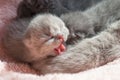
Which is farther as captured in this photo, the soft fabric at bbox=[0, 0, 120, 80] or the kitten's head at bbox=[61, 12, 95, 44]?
the kitten's head at bbox=[61, 12, 95, 44]

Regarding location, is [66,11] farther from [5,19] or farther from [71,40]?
[5,19]

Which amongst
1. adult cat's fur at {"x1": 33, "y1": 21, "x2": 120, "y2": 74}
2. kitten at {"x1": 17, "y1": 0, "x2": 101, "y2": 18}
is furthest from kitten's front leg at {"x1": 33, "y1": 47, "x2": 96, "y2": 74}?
kitten at {"x1": 17, "y1": 0, "x2": 101, "y2": 18}

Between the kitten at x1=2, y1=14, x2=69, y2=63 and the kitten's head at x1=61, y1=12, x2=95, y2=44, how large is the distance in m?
0.04

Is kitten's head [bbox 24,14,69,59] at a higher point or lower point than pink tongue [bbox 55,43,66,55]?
higher

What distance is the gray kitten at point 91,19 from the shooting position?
2.93ft

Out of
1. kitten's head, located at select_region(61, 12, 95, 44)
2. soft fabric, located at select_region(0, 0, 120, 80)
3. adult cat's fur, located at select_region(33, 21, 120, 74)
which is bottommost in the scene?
soft fabric, located at select_region(0, 0, 120, 80)

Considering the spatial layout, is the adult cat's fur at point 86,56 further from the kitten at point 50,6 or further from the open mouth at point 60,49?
the kitten at point 50,6

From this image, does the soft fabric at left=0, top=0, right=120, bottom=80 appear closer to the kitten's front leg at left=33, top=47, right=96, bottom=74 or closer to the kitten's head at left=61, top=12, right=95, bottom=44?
the kitten's front leg at left=33, top=47, right=96, bottom=74

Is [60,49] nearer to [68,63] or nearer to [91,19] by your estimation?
[68,63]

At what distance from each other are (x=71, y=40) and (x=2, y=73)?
236 millimetres

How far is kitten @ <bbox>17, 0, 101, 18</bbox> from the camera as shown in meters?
0.91

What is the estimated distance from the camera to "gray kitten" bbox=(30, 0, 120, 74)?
2.75 feet

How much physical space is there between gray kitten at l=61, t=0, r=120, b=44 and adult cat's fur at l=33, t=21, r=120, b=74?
34mm

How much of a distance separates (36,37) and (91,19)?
207 millimetres
